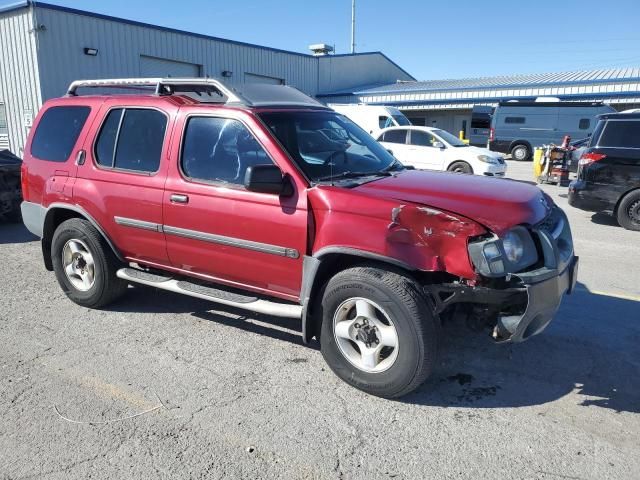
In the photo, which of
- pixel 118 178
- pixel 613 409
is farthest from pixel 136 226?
pixel 613 409

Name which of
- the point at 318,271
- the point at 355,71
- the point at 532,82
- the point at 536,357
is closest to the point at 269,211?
the point at 318,271

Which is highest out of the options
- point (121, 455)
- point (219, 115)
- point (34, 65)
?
point (34, 65)

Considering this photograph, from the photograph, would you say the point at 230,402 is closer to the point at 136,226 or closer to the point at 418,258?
the point at 418,258

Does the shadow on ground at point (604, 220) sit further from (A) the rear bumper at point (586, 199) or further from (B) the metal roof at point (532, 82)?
(B) the metal roof at point (532, 82)

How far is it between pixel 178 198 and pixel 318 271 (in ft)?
4.45

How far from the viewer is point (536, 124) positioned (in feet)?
86.6

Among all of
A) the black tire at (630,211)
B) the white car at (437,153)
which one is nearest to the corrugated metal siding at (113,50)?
the white car at (437,153)

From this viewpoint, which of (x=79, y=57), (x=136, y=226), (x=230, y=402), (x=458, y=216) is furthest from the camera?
(x=79, y=57)

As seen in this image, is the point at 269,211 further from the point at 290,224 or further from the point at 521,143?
the point at 521,143

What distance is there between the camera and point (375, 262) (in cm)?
341

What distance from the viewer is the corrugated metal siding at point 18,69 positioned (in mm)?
15656

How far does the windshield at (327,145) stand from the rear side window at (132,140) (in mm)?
1037

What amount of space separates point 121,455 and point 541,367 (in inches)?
115

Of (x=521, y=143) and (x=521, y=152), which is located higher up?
(x=521, y=143)
